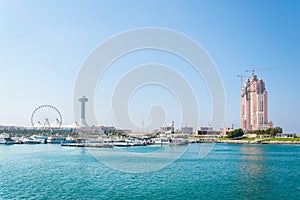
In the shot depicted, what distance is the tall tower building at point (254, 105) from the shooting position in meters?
94.4

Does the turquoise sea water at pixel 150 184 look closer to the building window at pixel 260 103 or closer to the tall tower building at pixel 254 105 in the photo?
the tall tower building at pixel 254 105

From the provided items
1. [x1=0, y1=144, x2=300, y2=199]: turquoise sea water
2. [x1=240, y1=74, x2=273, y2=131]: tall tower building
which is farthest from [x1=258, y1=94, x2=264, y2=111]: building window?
[x1=0, y1=144, x2=300, y2=199]: turquoise sea water

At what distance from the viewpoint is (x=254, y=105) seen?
98750 mm

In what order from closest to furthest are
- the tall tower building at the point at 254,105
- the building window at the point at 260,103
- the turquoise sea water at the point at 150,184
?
1. the turquoise sea water at the point at 150,184
2. the tall tower building at the point at 254,105
3. the building window at the point at 260,103

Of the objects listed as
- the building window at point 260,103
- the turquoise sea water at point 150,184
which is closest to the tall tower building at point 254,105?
the building window at point 260,103

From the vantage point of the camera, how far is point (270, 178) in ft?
53.4

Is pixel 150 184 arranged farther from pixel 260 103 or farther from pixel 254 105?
pixel 254 105

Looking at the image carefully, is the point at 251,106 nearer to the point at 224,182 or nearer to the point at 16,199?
the point at 224,182

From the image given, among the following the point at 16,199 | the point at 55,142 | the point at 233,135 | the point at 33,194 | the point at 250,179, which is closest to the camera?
the point at 16,199

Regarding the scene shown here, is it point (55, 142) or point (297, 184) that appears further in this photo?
point (55, 142)

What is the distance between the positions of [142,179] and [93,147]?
2769cm

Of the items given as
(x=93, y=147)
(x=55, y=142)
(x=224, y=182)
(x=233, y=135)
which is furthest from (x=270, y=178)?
(x=233, y=135)

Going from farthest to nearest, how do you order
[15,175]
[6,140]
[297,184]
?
[6,140]
[15,175]
[297,184]

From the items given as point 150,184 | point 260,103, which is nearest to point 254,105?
point 260,103
